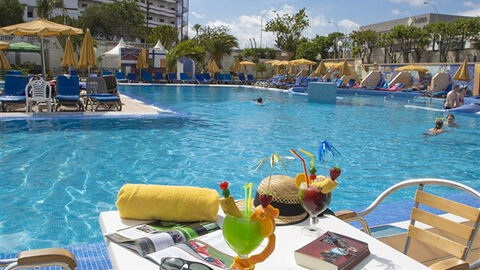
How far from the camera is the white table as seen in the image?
4.95 ft

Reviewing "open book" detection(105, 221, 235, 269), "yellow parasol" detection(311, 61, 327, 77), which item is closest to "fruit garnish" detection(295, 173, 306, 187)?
"open book" detection(105, 221, 235, 269)

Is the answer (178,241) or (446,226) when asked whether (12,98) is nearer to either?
(178,241)

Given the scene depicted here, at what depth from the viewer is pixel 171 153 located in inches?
300

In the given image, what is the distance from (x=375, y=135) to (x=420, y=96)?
14.4 meters

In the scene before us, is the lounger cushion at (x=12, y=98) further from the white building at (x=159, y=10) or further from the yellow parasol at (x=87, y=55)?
the white building at (x=159, y=10)

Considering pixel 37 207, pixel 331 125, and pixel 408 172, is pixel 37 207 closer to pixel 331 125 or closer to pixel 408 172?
pixel 408 172

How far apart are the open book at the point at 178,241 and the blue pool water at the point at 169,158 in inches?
99.8

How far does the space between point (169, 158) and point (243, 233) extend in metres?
6.14

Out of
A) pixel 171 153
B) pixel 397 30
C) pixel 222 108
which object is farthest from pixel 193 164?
pixel 397 30

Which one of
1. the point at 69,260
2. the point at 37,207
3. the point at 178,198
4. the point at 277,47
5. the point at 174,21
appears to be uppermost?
the point at 174,21

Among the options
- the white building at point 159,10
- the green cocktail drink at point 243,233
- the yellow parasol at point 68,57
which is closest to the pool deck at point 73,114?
the yellow parasol at point 68,57

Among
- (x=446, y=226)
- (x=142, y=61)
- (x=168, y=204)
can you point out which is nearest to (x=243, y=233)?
(x=168, y=204)

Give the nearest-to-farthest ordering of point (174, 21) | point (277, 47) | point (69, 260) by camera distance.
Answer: point (69, 260)
point (277, 47)
point (174, 21)

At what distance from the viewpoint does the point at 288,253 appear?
63.6 inches
